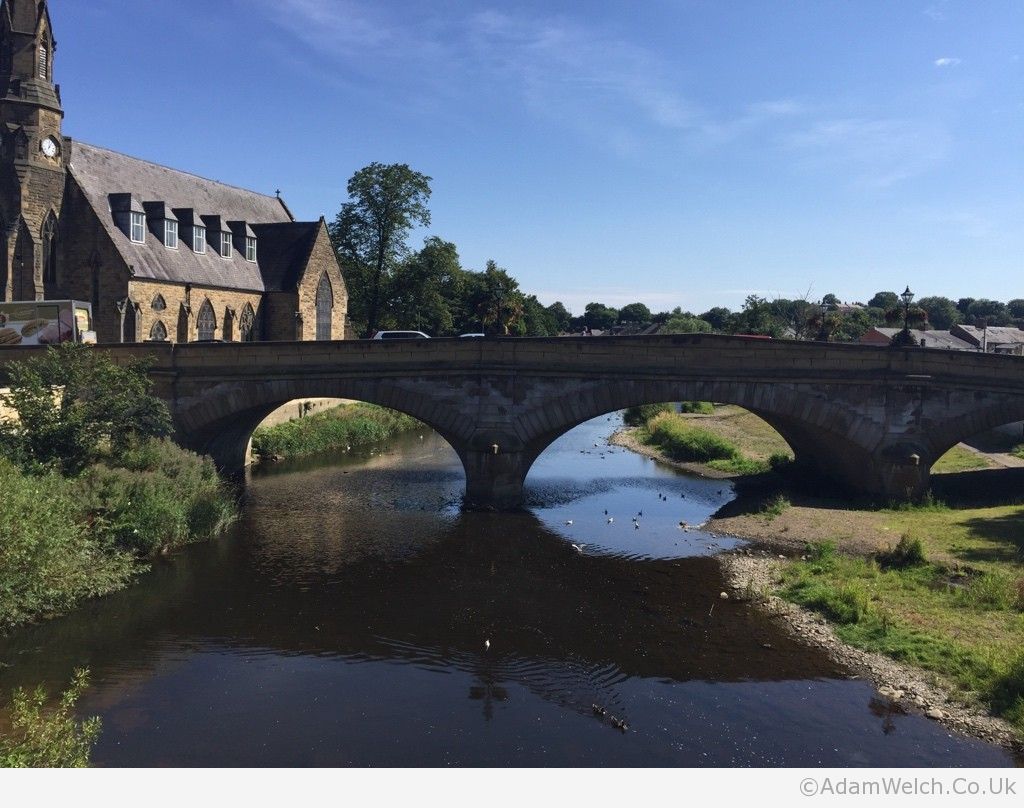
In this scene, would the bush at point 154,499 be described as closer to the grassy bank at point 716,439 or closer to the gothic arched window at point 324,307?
the grassy bank at point 716,439

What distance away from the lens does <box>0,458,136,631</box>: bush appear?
59.6ft

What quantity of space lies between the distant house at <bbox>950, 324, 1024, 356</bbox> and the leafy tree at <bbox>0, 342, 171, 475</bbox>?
79.3 meters

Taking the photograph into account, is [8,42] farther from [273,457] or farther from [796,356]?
[796,356]

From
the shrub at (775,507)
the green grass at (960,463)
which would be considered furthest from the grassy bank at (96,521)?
the green grass at (960,463)

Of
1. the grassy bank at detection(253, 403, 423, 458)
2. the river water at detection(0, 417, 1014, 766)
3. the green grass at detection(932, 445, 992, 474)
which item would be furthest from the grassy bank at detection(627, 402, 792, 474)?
the grassy bank at detection(253, 403, 423, 458)

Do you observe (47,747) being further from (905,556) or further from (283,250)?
(283,250)

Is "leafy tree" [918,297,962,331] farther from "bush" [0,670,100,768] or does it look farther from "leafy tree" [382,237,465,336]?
"bush" [0,670,100,768]

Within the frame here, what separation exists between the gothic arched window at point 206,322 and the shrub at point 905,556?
1495 inches

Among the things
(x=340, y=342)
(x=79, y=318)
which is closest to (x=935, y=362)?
(x=340, y=342)

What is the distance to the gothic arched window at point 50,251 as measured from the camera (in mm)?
Result: 41469

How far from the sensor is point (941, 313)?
18725cm

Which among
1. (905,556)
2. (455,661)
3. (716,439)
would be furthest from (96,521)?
(716,439)

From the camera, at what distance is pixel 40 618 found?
19.5 m

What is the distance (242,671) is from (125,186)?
120 ft
